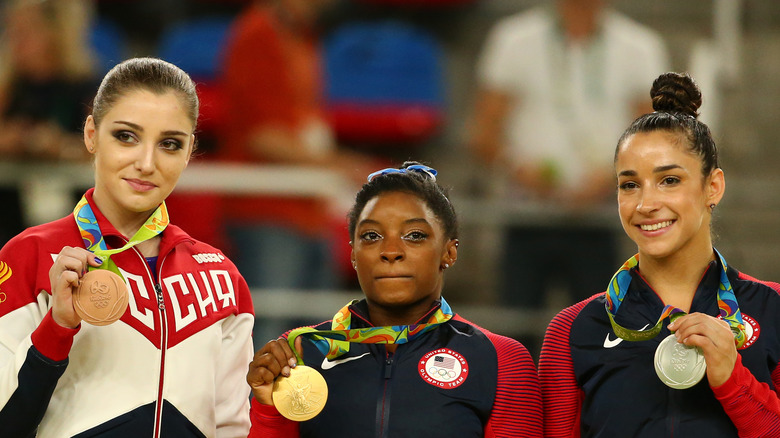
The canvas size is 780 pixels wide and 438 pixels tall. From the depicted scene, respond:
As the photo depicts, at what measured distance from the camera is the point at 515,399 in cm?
249

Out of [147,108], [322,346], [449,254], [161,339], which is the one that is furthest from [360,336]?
[147,108]

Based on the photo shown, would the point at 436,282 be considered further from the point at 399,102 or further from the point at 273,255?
the point at 399,102

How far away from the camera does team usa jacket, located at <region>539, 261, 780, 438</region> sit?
7.57 ft

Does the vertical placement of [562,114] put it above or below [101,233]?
above

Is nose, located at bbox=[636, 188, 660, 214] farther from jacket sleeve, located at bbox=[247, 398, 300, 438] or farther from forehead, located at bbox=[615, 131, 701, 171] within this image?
jacket sleeve, located at bbox=[247, 398, 300, 438]

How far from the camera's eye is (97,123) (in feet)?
8.29

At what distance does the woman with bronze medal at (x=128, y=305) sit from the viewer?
7.34ft

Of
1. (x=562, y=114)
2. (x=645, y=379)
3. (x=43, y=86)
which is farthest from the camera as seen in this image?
(x=562, y=114)

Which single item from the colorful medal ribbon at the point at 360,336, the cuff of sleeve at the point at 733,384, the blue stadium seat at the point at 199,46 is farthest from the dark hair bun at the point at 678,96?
the blue stadium seat at the point at 199,46

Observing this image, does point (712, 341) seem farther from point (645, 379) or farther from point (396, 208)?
point (396, 208)

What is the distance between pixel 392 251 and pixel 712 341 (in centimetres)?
76

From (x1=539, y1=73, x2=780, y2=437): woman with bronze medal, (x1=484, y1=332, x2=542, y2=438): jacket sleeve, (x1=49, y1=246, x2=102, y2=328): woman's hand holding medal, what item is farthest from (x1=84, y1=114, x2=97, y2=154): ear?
(x1=539, y1=73, x2=780, y2=437): woman with bronze medal

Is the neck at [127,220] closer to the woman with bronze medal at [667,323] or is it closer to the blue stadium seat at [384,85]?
the woman with bronze medal at [667,323]

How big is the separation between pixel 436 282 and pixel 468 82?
466cm
